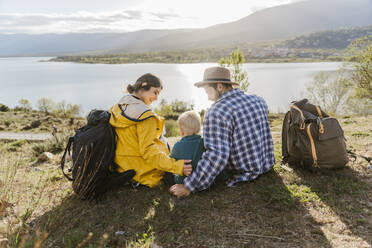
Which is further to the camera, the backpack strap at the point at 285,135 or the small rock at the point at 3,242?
the backpack strap at the point at 285,135

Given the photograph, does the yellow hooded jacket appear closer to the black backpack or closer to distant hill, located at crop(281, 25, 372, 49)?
the black backpack

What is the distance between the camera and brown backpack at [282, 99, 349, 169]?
3.54 m

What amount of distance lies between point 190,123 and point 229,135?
0.55 metres

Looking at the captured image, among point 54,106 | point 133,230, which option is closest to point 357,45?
point 133,230

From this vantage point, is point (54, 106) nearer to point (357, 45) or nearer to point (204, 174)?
point (357, 45)

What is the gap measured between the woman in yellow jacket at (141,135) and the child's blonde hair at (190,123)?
0.30 meters

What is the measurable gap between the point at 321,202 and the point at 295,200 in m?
0.30

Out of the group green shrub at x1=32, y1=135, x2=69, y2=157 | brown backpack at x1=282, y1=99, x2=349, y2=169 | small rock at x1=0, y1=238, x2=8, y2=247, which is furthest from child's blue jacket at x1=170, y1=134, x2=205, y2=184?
green shrub at x1=32, y1=135, x2=69, y2=157

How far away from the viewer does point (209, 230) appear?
2.75 meters

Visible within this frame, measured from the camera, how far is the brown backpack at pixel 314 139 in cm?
354

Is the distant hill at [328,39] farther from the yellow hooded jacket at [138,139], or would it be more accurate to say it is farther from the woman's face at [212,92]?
the yellow hooded jacket at [138,139]

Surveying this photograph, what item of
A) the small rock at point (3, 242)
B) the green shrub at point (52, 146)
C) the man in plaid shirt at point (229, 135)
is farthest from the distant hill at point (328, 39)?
the small rock at point (3, 242)

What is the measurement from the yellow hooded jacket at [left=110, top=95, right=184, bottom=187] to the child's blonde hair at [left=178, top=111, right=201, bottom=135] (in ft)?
0.99

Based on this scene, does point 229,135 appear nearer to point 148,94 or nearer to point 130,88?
point 148,94
